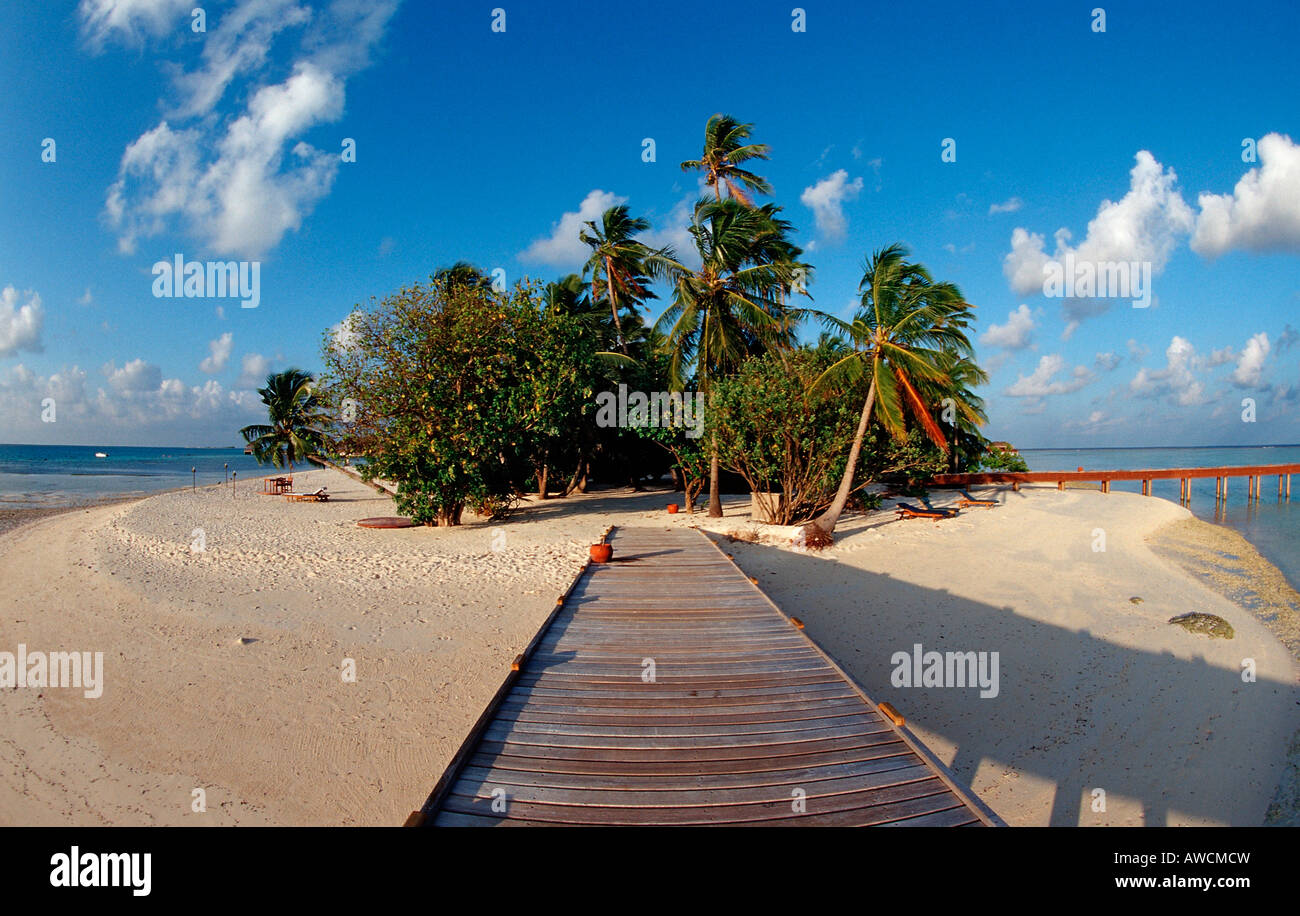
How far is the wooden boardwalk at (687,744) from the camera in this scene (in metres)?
3.48

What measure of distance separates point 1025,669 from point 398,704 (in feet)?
28.4

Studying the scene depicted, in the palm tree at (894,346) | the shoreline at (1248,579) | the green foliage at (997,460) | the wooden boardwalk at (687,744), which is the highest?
the palm tree at (894,346)

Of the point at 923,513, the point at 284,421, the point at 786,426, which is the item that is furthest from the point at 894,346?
the point at 284,421

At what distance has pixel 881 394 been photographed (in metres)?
14.1

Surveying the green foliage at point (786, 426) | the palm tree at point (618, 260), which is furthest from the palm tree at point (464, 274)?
the green foliage at point (786, 426)

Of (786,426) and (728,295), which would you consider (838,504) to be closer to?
(786,426)

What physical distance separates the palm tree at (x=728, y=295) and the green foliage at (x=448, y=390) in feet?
13.9

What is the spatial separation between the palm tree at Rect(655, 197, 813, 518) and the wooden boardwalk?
1102cm

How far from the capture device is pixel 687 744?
167 inches

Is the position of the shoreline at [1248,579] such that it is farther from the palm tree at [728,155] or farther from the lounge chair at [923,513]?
the palm tree at [728,155]

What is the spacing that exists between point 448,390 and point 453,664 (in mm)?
9385

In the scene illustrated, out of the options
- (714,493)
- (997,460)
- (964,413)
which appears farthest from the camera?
(997,460)
